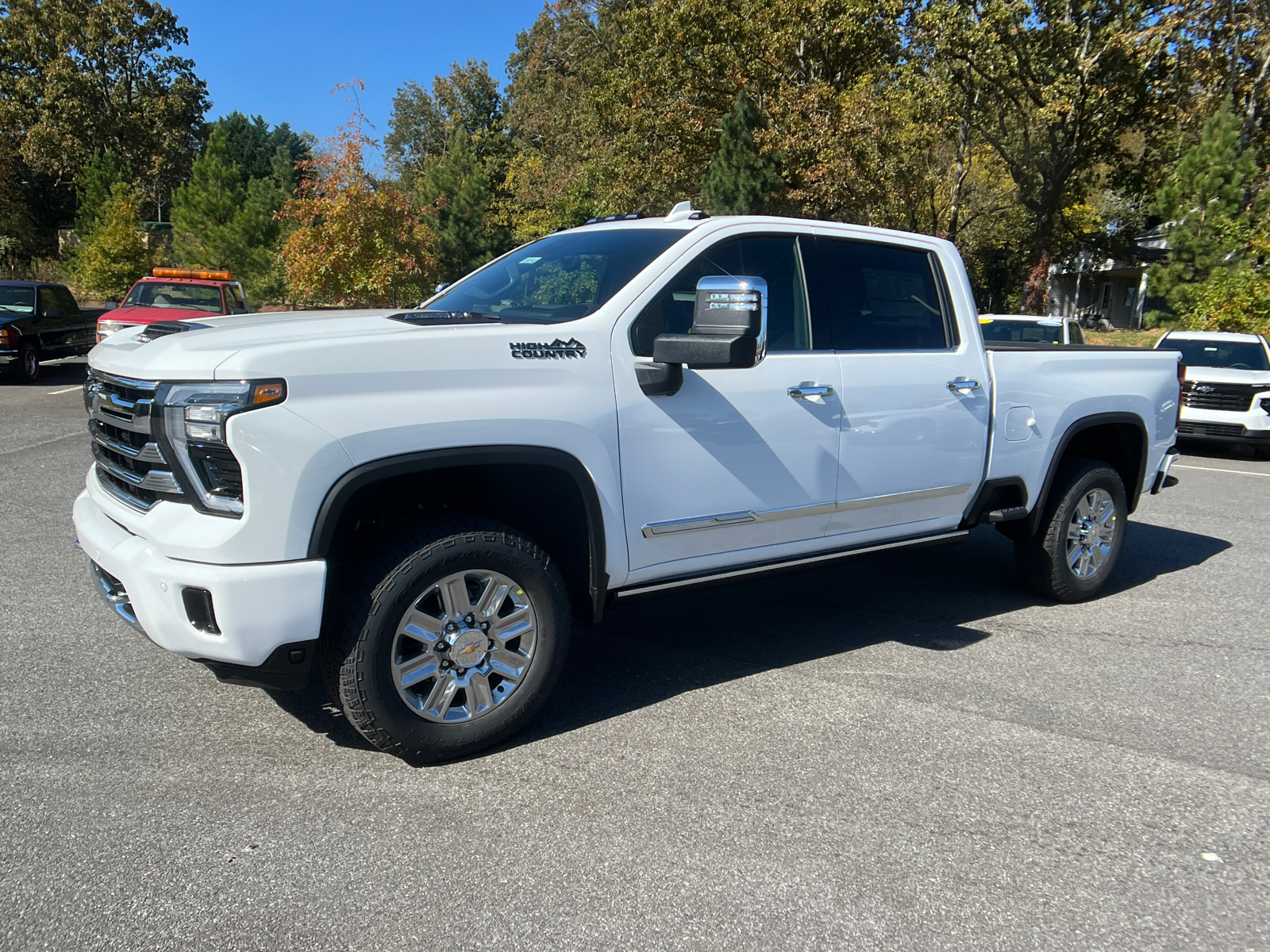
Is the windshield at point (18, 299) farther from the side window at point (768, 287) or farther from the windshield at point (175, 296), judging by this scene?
the side window at point (768, 287)

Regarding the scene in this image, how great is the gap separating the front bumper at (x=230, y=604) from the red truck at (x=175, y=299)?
12.9m

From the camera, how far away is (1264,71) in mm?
27297

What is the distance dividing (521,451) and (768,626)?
2276 mm

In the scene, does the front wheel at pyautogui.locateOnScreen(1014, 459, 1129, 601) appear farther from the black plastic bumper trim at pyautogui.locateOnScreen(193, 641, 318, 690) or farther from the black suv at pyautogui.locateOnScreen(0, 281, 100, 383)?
the black suv at pyautogui.locateOnScreen(0, 281, 100, 383)

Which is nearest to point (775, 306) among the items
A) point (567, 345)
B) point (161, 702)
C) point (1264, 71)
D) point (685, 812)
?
point (567, 345)

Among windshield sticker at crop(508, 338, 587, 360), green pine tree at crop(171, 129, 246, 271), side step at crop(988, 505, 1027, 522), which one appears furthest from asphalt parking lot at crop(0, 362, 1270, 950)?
green pine tree at crop(171, 129, 246, 271)

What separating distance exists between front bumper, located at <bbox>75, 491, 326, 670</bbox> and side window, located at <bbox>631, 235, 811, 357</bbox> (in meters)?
1.66

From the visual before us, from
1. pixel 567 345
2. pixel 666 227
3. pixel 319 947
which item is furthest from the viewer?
pixel 666 227

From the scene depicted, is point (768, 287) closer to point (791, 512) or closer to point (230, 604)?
point (791, 512)

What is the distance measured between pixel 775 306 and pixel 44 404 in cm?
1333

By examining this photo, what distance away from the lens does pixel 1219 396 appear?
13.1m

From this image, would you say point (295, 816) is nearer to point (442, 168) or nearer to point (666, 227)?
point (666, 227)

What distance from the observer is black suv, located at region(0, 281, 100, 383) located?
16219 mm

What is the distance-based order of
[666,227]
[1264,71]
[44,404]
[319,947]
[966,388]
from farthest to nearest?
[1264,71]
[44,404]
[966,388]
[666,227]
[319,947]
